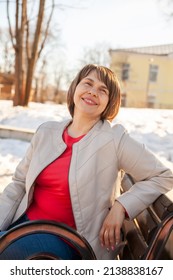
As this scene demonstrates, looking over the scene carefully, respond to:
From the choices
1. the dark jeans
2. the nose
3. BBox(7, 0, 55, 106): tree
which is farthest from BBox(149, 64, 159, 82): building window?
the dark jeans

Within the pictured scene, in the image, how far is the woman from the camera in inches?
68.8

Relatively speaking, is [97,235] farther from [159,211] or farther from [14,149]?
[14,149]

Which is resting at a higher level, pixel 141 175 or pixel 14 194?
Result: pixel 141 175

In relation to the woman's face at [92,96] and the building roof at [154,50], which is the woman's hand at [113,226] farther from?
the building roof at [154,50]

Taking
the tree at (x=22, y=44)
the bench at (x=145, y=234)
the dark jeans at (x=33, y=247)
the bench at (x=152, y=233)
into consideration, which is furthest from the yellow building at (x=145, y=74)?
the dark jeans at (x=33, y=247)

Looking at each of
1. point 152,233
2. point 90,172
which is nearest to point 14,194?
point 90,172

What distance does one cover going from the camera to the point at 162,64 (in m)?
33.9

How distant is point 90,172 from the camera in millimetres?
1797

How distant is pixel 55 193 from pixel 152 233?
532 millimetres

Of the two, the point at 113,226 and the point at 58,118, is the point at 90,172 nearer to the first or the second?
the point at 113,226

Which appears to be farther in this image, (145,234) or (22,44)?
(22,44)
